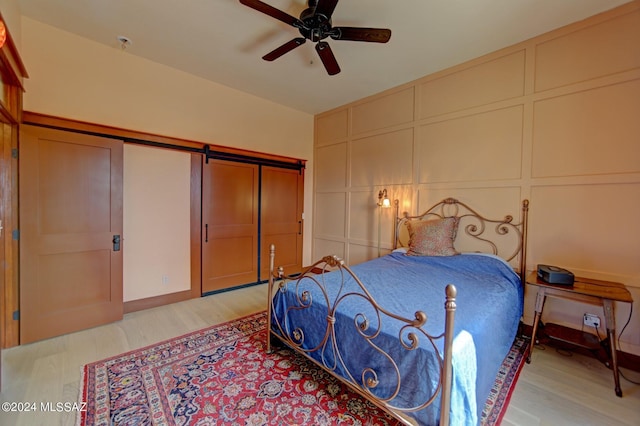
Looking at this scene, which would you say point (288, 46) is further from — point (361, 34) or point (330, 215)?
point (330, 215)

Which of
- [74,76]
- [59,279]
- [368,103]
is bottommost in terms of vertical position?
[59,279]

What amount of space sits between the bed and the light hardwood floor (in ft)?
1.00

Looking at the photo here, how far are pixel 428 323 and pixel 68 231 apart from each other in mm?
3492

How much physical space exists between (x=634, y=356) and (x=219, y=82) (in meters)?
5.59

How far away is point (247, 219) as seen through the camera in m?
4.19

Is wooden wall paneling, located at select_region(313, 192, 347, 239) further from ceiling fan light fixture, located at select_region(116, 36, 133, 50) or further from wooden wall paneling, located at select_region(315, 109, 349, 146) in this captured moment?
ceiling fan light fixture, located at select_region(116, 36, 133, 50)

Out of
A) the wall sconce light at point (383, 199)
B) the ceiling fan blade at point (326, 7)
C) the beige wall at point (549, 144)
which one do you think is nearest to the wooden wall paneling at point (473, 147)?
the beige wall at point (549, 144)

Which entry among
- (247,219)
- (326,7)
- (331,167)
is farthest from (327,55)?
(247,219)

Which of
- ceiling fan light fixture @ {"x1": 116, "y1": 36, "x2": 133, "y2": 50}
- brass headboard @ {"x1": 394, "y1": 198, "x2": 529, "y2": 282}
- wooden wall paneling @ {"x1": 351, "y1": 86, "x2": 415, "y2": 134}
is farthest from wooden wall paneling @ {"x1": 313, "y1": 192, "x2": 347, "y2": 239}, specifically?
ceiling fan light fixture @ {"x1": 116, "y1": 36, "x2": 133, "y2": 50}

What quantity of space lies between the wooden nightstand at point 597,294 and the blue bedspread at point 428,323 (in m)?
0.23

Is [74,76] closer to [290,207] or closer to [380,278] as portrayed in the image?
[290,207]

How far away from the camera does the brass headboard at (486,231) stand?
8.96 ft

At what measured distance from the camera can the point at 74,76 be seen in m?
2.78

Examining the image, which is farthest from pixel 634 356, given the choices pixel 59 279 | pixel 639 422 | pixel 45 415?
pixel 59 279
